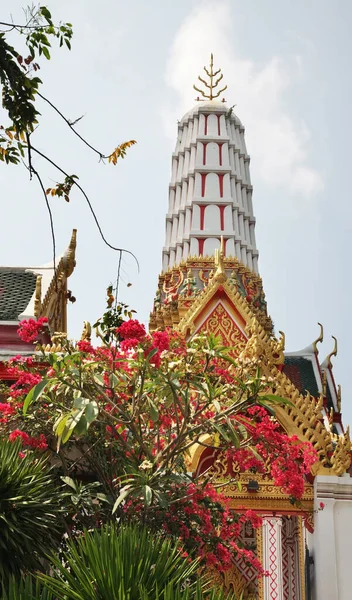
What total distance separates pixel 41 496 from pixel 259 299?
12.7m

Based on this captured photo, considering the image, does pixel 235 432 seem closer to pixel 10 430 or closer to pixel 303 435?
pixel 10 430

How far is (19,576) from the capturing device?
306 inches

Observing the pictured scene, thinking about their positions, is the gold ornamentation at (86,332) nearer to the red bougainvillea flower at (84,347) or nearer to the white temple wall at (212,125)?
the red bougainvillea flower at (84,347)

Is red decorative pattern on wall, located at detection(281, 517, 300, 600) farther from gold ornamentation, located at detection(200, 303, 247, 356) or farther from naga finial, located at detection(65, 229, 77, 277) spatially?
naga finial, located at detection(65, 229, 77, 277)

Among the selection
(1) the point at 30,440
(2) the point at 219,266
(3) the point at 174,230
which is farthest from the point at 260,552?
(3) the point at 174,230

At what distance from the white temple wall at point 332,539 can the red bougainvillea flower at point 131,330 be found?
498cm

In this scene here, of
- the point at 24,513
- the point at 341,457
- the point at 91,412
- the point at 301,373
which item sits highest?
the point at 301,373

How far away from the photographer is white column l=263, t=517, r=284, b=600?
1703cm

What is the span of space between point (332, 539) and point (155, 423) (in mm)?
4319

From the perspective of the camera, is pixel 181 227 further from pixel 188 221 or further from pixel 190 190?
pixel 190 190

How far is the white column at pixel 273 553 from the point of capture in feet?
55.9

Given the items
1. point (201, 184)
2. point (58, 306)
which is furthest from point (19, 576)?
point (201, 184)

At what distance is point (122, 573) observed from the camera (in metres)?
6.54

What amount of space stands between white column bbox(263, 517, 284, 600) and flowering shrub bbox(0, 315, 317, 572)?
24.7ft
